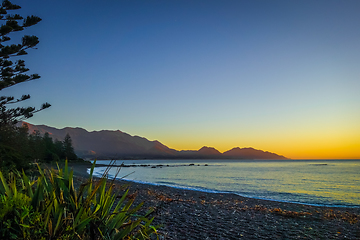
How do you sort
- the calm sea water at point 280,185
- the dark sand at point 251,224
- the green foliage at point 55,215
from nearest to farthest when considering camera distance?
1. the green foliage at point 55,215
2. the dark sand at point 251,224
3. the calm sea water at point 280,185

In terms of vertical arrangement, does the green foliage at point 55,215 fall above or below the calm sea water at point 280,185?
above

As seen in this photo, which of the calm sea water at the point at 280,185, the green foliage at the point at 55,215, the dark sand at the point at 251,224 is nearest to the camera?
the green foliage at the point at 55,215

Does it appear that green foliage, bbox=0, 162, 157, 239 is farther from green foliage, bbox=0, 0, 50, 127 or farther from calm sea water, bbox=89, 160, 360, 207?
green foliage, bbox=0, 0, 50, 127

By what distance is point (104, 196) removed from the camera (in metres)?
3.05

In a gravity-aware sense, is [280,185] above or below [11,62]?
below

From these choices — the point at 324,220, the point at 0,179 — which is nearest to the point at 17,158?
the point at 0,179

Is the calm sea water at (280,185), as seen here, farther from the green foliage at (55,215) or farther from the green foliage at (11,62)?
the green foliage at (11,62)

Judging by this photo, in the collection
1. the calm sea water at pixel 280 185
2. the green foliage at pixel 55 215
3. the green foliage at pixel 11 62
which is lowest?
the calm sea water at pixel 280 185

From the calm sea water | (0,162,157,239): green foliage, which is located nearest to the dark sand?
the calm sea water

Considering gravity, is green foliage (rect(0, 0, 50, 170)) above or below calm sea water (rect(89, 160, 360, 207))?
above

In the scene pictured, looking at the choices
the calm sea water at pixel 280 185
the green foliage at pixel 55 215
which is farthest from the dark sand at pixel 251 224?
the green foliage at pixel 55 215

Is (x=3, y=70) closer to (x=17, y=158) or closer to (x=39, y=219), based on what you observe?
(x=17, y=158)

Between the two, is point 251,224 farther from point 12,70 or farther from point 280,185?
point 280,185

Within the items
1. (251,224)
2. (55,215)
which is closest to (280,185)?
(251,224)
